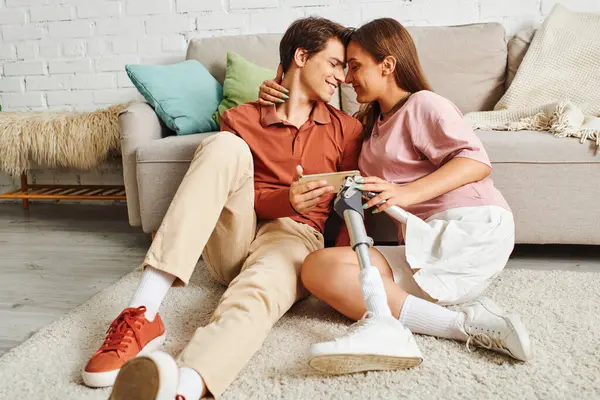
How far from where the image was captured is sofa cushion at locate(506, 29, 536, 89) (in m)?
2.11

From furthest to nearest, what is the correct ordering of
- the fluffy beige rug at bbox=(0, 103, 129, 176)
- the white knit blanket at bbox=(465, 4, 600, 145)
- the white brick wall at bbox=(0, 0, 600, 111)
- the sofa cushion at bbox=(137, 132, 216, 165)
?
the white brick wall at bbox=(0, 0, 600, 111) < the fluffy beige rug at bbox=(0, 103, 129, 176) < the white knit blanket at bbox=(465, 4, 600, 145) < the sofa cushion at bbox=(137, 132, 216, 165)

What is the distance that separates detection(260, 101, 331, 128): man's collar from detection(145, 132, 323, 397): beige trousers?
0.77 feet

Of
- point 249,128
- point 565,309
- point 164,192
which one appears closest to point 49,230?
point 164,192

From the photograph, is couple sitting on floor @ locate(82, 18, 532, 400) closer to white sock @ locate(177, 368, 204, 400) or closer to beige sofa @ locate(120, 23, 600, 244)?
white sock @ locate(177, 368, 204, 400)

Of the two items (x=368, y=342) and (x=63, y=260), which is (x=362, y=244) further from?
(x=63, y=260)

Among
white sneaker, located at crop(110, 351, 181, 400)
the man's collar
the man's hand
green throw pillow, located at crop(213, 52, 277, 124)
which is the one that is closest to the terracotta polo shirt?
the man's collar

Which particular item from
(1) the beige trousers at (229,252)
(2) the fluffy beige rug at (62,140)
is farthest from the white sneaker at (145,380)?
(2) the fluffy beige rug at (62,140)

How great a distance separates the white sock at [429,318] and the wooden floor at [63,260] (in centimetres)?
67

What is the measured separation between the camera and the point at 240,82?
1.98m

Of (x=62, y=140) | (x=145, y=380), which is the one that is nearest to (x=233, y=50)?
(x=62, y=140)

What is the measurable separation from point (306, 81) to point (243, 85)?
0.62 meters

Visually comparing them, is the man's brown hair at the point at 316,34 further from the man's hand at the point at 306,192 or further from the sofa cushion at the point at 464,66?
the sofa cushion at the point at 464,66

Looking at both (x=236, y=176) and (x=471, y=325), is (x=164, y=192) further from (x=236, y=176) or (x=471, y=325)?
(x=471, y=325)

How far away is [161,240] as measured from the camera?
104cm
